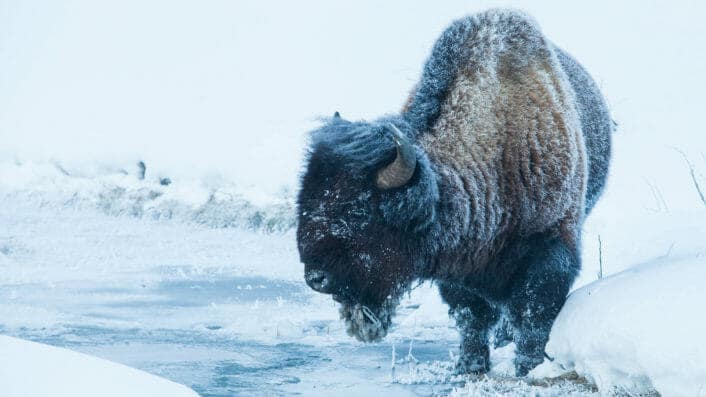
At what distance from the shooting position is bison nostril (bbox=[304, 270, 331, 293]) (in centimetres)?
353

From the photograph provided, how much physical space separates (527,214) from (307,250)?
1257 millimetres

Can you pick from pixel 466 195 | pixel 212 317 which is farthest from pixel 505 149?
pixel 212 317

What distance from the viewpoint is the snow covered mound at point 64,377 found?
8.63 ft

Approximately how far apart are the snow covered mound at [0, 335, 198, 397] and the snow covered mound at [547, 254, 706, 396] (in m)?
1.74

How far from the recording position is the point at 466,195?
3.89 metres

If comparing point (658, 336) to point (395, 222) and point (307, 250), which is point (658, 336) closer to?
point (395, 222)

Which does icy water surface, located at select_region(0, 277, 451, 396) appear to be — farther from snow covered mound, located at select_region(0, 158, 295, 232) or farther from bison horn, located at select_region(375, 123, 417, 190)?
snow covered mound, located at select_region(0, 158, 295, 232)

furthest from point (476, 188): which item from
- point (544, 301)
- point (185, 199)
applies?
point (185, 199)

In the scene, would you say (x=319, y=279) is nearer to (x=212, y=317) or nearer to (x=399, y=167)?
(x=399, y=167)

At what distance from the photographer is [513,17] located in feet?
15.4

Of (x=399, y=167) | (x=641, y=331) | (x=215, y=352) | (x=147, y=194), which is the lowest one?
(x=215, y=352)

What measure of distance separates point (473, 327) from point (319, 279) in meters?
1.54

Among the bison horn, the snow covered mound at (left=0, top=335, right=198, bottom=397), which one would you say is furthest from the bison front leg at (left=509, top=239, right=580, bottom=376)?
the snow covered mound at (left=0, top=335, right=198, bottom=397)

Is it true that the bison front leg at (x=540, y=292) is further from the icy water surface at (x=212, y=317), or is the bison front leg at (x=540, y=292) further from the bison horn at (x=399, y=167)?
the bison horn at (x=399, y=167)
